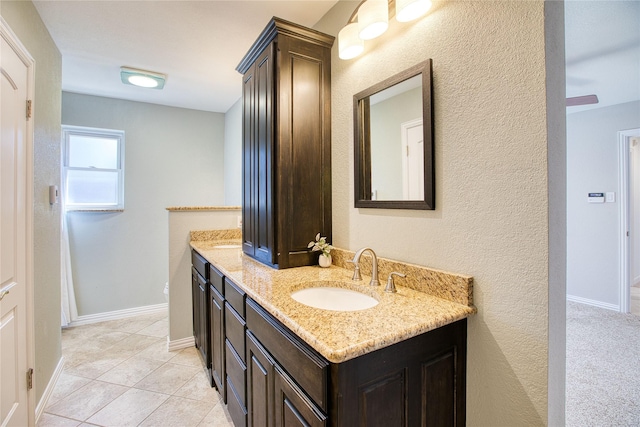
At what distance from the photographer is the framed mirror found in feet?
3.95

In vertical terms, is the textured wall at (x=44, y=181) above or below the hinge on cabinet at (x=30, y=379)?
above

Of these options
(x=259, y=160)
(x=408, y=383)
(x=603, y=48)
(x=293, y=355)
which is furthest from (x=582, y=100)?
(x=293, y=355)

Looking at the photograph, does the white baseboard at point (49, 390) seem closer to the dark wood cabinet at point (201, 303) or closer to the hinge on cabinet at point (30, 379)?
the hinge on cabinet at point (30, 379)

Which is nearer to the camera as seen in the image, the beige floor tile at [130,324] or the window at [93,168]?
the beige floor tile at [130,324]

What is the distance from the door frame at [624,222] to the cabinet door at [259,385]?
421 cm

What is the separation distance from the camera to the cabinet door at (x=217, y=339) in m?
Result: 1.73

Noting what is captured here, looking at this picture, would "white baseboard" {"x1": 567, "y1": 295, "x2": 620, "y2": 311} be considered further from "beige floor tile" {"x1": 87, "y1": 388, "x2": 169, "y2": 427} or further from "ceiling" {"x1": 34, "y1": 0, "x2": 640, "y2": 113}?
"beige floor tile" {"x1": 87, "y1": 388, "x2": 169, "y2": 427}

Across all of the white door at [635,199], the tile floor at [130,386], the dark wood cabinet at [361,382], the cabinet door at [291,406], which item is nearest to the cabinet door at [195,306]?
the tile floor at [130,386]

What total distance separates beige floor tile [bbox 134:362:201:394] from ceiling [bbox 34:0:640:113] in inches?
98.7

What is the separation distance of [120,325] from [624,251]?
5.64 metres

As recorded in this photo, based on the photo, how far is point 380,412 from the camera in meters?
0.85

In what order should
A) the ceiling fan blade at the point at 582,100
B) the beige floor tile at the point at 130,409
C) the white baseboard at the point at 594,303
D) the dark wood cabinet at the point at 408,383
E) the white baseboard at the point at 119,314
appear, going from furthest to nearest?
1. the white baseboard at the point at 594,303
2. the white baseboard at the point at 119,314
3. the ceiling fan blade at the point at 582,100
4. the beige floor tile at the point at 130,409
5. the dark wood cabinet at the point at 408,383

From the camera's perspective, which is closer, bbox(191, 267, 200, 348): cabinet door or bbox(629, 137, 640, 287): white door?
bbox(191, 267, 200, 348): cabinet door

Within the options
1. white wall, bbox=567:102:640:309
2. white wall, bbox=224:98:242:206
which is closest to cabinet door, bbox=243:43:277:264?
white wall, bbox=224:98:242:206
